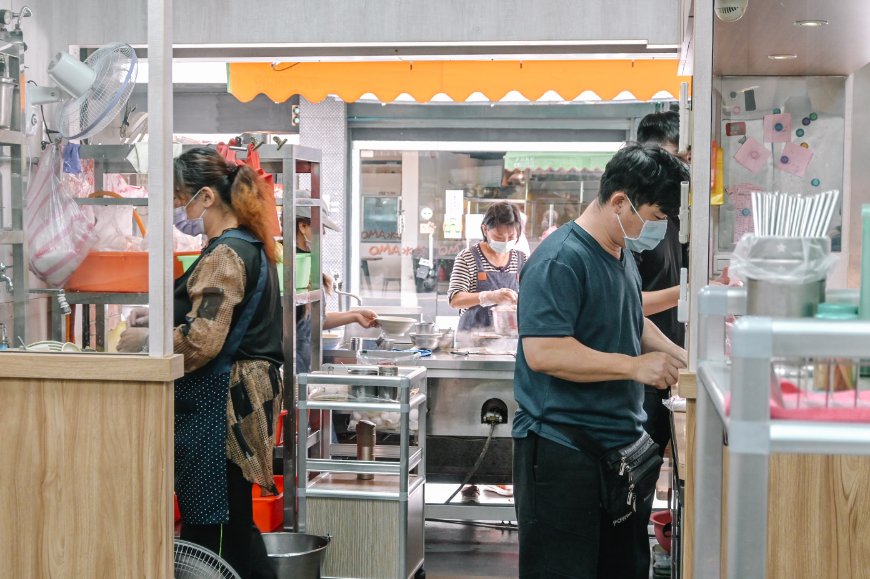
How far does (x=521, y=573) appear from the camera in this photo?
9.86ft

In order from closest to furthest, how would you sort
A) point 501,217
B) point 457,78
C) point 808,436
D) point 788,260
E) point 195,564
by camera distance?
point 808,436 < point 788,260 < point 195,564 < point 457,78 < point 501,217

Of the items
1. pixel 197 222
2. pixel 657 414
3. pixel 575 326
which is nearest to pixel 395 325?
pixel 657 414

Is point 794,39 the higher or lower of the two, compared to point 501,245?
higher

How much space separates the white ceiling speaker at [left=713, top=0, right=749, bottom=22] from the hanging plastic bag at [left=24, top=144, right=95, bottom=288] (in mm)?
1782

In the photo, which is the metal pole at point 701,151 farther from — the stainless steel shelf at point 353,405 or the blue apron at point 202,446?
the stainless steel shelf at point 353,405

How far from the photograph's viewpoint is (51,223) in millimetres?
3006

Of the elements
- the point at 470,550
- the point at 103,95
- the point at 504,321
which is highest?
the point at 103,95

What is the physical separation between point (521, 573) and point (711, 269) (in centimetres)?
105

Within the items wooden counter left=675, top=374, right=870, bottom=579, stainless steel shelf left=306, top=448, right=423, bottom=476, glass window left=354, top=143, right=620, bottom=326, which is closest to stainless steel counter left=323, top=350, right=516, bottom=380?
stainless steel shelf left=306, top=448, right=423, bottom=476

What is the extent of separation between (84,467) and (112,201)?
724 millimetres

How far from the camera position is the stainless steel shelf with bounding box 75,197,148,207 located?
2.90 meters

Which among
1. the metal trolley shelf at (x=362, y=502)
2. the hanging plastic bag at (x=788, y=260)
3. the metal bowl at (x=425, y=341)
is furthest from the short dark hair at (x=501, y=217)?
the hanging plastic bag at (x=788, y=260)

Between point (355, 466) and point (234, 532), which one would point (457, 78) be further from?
point (234, 532)

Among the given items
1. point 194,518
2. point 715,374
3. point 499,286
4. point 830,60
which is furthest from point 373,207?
point 715,374
